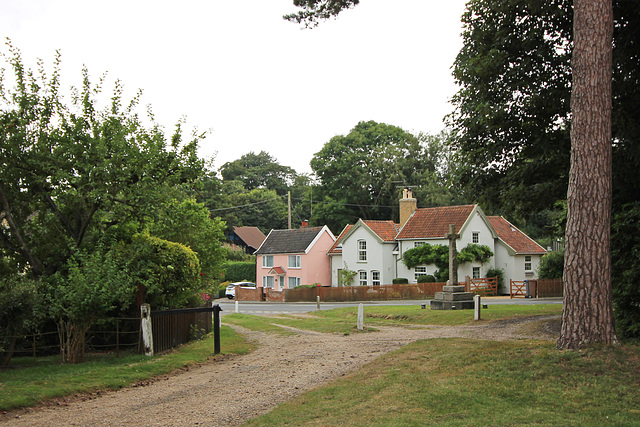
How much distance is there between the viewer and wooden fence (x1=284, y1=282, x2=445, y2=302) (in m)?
46.2

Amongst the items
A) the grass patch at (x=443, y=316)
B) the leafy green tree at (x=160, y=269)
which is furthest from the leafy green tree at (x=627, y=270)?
the leafy green tree at (x=160, y=269)

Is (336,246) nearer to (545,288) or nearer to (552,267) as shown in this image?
(545,288)

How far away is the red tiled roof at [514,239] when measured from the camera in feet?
168

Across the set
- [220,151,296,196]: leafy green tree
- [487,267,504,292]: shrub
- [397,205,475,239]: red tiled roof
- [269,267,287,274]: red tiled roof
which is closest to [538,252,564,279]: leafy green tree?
[487,267,504,292]: shrub

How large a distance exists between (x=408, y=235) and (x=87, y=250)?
124 feet

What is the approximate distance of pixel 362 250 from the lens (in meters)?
56.0

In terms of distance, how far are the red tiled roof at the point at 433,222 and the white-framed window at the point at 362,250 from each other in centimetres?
455

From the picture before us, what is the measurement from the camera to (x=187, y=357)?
15.2 metres

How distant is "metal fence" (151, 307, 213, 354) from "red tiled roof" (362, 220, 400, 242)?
35.4 m

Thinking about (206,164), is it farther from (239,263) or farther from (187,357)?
(239,263)

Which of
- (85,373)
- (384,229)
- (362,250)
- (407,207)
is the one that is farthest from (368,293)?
(85,373)

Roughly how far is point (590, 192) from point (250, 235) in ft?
248

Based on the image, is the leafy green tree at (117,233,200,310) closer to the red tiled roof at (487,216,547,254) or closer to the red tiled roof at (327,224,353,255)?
the red tiled roof at (487,216,547,254)

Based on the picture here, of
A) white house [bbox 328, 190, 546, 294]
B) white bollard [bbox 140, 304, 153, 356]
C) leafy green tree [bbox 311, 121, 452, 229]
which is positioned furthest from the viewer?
leafy green tree [bbox 311, 121, 452, 229]
